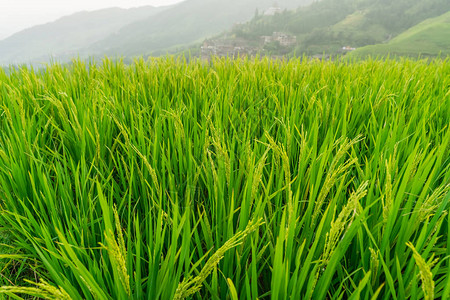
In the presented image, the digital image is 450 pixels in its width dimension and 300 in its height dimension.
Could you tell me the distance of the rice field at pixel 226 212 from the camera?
0.63 metres

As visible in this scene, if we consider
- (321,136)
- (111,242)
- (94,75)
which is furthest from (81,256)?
(94,75)

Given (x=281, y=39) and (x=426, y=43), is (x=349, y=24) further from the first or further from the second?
(x=426, y=43)

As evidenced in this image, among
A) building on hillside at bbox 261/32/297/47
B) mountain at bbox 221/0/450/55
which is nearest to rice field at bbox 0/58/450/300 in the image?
mountain at bbox 221/0/450/55

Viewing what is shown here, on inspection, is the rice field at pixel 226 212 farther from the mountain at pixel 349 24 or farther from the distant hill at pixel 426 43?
the mountain at pixel 349 24

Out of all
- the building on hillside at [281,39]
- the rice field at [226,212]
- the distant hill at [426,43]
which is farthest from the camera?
the building on hillside at [281,39]

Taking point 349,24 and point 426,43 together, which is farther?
point 349,24

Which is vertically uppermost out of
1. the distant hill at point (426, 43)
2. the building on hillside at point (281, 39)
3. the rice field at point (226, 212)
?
the building on hillside at point (281, 39)

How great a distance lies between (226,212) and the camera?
3.18ft

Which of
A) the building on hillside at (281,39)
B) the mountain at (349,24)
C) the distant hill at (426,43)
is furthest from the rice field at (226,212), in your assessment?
the building on hillside at (281,39)

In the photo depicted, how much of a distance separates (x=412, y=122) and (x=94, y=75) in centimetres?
275

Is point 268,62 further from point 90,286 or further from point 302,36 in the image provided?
point 302,36

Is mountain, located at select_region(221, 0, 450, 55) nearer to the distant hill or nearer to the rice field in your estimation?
the distant hill

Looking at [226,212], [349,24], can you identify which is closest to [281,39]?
[349,24]

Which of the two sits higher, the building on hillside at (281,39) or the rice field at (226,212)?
the building on hillside at (281,39)
